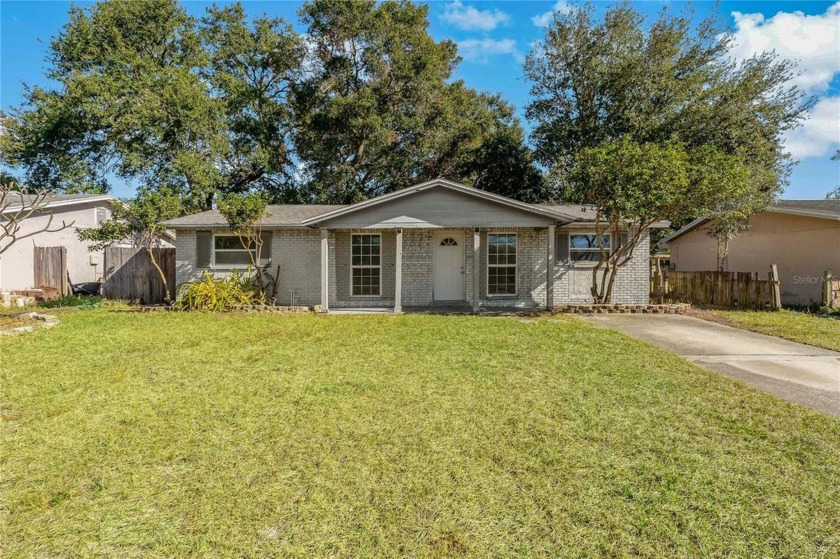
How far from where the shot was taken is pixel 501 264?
1310cm

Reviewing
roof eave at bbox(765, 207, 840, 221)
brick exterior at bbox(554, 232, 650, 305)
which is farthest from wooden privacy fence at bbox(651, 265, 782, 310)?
roof eave at bbox(765, 207, 840, 221)

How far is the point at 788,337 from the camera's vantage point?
324 inches

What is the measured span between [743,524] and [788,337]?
7935mm

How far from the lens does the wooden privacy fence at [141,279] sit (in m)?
14.2

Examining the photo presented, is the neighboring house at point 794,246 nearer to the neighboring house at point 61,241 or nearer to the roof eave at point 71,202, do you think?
the neighboring house at point 61,241

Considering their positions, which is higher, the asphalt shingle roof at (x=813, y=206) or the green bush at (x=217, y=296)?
the asphalt shingle roof at (x=813, y=206)

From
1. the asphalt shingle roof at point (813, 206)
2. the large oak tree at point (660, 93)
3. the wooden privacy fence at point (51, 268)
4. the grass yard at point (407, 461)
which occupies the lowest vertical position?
the grass yard at point (407, 461)

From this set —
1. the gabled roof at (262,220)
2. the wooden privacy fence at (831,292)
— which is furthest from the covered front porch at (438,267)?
the wooden privacy fence at (831,292)

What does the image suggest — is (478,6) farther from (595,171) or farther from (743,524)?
(743,524)

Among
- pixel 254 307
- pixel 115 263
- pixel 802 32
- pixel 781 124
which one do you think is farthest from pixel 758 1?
pixel 115 263

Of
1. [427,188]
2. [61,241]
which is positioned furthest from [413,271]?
[61,241]

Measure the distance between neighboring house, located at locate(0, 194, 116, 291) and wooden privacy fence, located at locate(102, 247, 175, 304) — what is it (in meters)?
1.01

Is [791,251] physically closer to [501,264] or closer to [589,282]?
[589,282]

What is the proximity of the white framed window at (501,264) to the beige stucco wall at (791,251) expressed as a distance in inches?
399
